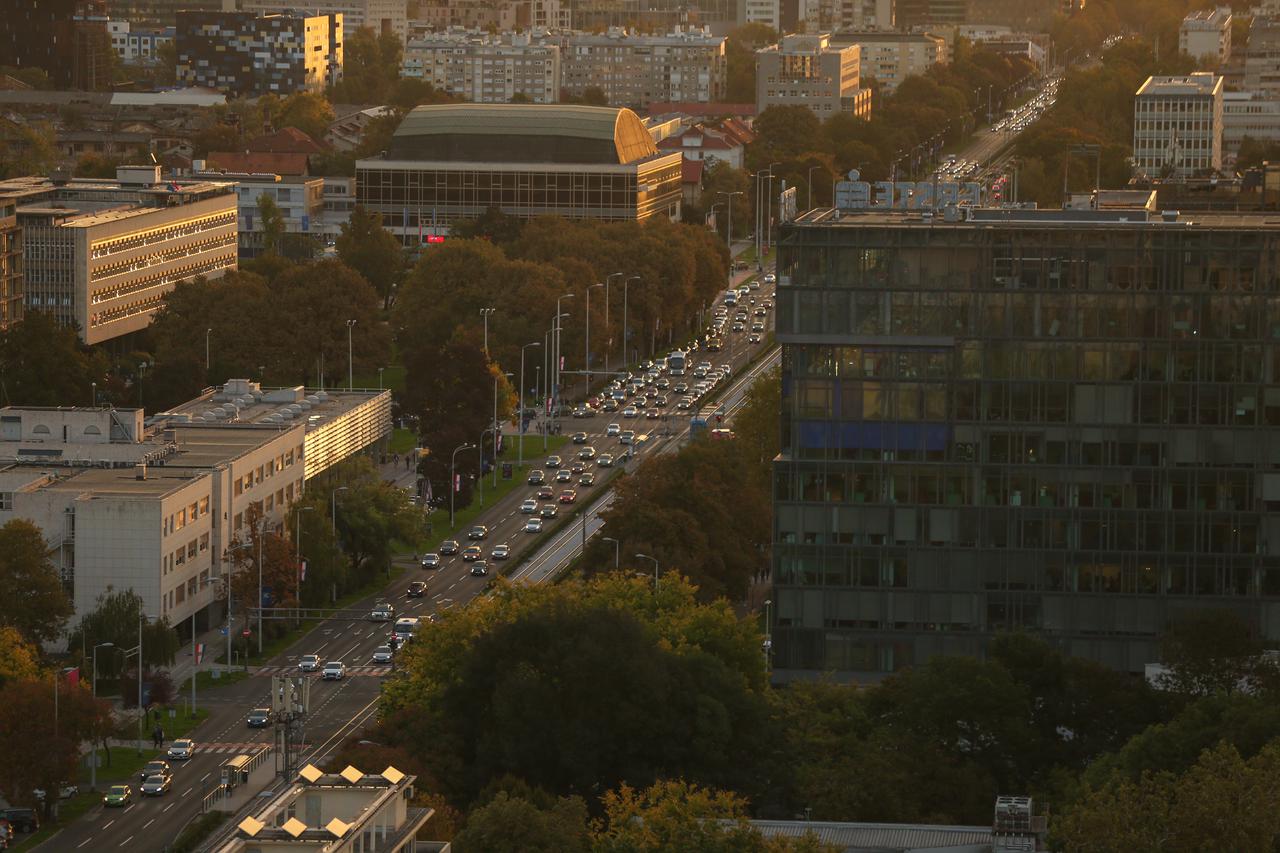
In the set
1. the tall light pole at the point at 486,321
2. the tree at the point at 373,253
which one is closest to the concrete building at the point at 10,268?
the tree at the point at 373,253

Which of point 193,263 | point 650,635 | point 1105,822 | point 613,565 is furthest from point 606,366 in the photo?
point 1105,822

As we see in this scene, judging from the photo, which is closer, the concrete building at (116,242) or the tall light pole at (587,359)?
the tall light pole at (587,359)

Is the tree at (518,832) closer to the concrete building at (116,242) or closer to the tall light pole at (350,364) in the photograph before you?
the tall light pole at (350,364)

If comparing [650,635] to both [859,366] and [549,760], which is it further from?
[859,366]

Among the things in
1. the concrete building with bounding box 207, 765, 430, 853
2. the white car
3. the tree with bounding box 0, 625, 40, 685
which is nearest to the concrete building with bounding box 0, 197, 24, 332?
the tree with bounding box 0, 625, 40, 685

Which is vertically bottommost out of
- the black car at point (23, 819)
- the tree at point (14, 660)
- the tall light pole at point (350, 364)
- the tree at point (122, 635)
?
the black car at point (23, 819)

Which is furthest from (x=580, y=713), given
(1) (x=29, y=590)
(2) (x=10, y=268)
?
(2) (x=10, y=268)

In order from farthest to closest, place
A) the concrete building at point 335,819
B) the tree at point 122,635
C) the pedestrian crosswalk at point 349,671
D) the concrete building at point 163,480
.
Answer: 1. the concrete building at point 163,480
2. the pedestrian crosswalk at point 349,671
3. the tree at point 122,635
4. the concrete building at point 335,819

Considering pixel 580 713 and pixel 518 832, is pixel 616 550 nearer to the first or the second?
pixel 580 713

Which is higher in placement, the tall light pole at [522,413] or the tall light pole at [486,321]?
the tall light pole at [486,321]

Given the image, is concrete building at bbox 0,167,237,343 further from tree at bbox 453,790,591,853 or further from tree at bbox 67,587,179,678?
tree at bbox 453,790,591,853
